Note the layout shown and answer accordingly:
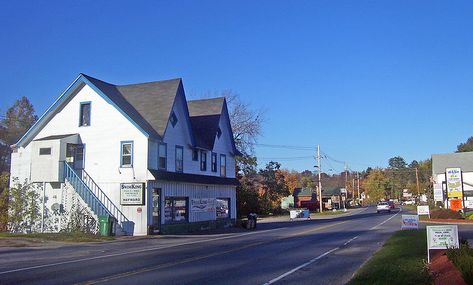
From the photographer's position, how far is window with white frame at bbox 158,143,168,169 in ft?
107

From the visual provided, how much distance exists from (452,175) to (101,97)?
1266 inches

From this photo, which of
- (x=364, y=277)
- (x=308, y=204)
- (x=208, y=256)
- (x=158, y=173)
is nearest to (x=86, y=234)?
(x=158, y=173)

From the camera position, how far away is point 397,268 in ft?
39.5

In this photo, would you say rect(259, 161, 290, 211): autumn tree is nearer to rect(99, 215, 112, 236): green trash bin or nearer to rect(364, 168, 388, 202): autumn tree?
rect(99, 215, 112, 236): green trash bin

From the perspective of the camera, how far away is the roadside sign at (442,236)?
12.9 m

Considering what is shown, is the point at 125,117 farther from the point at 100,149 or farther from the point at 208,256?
the point at 208,256

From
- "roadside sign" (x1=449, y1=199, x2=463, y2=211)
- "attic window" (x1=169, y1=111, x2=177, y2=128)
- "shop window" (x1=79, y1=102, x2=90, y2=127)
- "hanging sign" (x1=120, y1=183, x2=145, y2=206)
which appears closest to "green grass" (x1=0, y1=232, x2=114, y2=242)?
"hanging sign" (x1=120, y1=183, x2=145, y2=206)

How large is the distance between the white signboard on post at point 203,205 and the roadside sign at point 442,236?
23848 millimetres

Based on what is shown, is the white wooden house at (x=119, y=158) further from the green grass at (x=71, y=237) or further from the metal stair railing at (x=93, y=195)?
the green grass at (x=71, y=237)

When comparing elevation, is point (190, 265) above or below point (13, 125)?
below

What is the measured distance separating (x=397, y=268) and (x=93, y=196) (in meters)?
22.2

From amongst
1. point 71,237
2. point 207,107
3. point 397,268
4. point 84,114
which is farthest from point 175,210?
point 397,268

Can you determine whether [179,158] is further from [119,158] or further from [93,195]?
[93,195]

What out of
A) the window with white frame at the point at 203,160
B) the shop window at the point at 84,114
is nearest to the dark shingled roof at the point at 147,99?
the shop window at the point at 84,114
